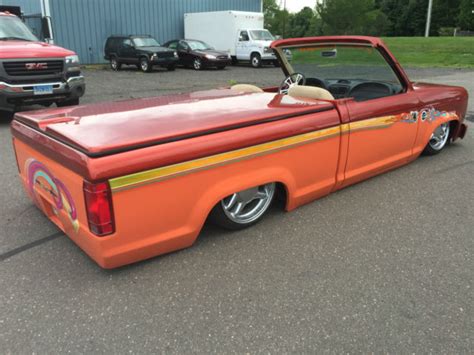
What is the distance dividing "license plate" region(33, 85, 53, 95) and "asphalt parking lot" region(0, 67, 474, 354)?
388 centimetres

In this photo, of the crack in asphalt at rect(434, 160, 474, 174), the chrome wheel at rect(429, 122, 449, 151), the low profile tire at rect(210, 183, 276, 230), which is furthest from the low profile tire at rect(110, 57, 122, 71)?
the low profile tire at rect(210, 183, 276, 230)

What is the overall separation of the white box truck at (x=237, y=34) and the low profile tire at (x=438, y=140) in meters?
14.9

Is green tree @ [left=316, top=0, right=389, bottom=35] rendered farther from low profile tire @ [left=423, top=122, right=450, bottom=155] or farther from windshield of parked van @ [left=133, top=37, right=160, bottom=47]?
low profile tire @ [left=423, top=122, right=450, bottom=155]

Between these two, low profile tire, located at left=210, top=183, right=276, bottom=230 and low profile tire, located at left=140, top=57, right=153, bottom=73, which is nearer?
low profile tire, located at left=210, top=183, right=276, bottom=230

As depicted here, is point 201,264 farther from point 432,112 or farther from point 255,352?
point 432,112

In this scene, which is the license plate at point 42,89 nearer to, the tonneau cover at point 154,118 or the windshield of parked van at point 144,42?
the tonneau cover at point 154,118

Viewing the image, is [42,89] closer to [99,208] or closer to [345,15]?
[99,208]

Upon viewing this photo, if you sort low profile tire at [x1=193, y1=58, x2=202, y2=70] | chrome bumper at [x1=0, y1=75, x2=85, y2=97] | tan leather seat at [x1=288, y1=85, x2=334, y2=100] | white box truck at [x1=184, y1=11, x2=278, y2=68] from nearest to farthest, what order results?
tan leather seat at [x1=288, y1=85, x2=334, y2=100]
chrome bumper at [x1=0, y1=75, x2=85, y2=97]
low profile tire at [x1=193, y1=58, x2=202, y2=70]
white box truck at [x1=184, y1=11, x2=278, y2=68]

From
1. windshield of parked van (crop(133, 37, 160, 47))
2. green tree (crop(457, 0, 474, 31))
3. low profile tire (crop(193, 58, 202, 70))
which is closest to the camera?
windshield of parked van (crop(133, 37, 160, 47))

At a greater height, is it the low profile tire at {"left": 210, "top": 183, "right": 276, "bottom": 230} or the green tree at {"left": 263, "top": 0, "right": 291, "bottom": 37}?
the green tree at {"left": 263, "top": 0, "right": 291, "bottom": 37}

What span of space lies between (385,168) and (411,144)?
489 mm

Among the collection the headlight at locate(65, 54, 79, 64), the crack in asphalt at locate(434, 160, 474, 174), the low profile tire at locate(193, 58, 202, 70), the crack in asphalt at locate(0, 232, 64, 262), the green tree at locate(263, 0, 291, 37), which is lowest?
the crack in asphalt at locate(0, 232, 64, 262)

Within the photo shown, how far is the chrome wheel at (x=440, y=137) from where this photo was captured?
5.09m

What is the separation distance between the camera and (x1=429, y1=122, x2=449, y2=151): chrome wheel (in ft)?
16.7
